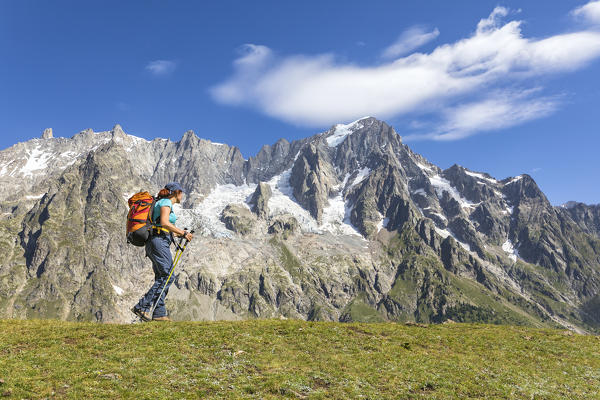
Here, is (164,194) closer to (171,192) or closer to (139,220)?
(171,192)

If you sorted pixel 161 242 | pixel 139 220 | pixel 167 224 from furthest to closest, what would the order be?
pixel 161 242
pixel 139 220
pixel 167 224

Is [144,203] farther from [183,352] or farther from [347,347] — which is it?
[347,347]

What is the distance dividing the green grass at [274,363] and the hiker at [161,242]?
2.25 metres

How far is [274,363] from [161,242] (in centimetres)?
915

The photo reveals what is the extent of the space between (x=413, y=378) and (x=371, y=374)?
7.23 feet

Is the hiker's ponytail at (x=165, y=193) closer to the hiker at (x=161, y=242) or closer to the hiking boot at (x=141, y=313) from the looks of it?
the hiker at (x=161, y=242)

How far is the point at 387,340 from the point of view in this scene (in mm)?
25578

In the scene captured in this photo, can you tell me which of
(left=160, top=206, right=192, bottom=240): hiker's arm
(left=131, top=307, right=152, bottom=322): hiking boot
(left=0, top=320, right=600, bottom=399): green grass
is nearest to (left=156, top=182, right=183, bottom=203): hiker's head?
(left=160, top=206, right=192, bottom=240): hiker's arm

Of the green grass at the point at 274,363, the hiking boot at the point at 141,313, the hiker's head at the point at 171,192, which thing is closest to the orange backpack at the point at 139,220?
the hiker's head at the point at 171,192

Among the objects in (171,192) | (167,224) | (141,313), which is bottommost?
(141,313)

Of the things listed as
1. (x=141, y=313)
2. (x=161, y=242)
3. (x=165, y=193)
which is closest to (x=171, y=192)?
(x=165, y=193)

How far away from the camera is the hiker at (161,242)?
19.7 m

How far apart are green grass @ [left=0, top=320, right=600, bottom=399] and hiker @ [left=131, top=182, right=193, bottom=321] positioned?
2247 mm

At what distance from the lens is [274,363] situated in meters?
18.6
